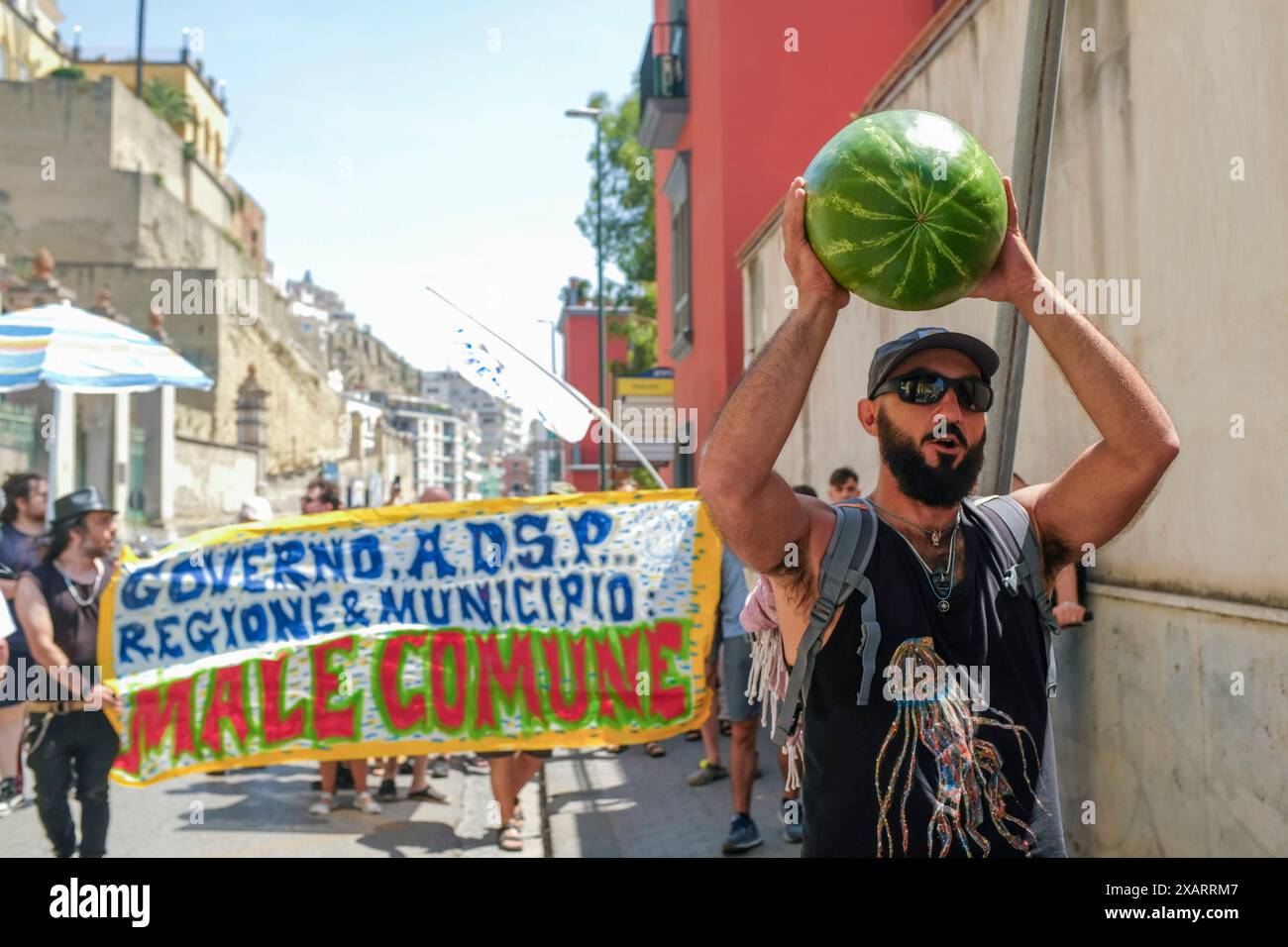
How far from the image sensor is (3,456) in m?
19.1

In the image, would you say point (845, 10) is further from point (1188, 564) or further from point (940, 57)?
point (1188, 564)

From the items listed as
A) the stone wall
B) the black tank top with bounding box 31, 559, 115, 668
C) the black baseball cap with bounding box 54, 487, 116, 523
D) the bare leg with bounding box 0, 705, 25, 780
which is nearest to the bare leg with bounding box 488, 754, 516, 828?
the black tank top with bounding box 31, 559, 115, 668

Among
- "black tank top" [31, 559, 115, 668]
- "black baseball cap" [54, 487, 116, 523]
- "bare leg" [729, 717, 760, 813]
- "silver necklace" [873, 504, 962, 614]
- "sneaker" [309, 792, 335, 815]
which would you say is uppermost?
"black baseball cap" [54, 487, 116, 523]

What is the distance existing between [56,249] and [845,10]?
41021mm

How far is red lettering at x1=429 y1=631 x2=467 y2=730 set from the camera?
6.79m

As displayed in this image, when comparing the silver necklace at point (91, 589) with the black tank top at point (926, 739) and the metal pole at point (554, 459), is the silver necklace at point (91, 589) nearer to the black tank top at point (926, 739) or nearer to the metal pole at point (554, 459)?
the black tank top at point (926, 739)

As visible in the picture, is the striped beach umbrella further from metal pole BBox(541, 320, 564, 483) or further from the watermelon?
metal pole BBox(541, 320, 564, 483)

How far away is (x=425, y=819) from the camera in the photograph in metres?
7.85

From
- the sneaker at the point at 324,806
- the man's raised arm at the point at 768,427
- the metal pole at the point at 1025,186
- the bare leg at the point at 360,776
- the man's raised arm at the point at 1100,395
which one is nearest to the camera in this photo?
the man's raised arm at the point at 768,427

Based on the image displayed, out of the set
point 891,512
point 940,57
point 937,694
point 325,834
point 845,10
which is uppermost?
point 845,10

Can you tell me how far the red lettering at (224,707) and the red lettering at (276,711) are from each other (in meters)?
0.13

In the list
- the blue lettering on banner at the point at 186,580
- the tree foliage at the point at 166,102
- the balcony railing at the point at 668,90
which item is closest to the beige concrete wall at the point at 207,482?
the balcony railing at the point at 668,90

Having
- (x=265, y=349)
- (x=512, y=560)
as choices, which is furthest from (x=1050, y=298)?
(x=265, y=349)

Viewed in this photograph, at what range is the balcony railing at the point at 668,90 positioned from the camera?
54.7 feet
